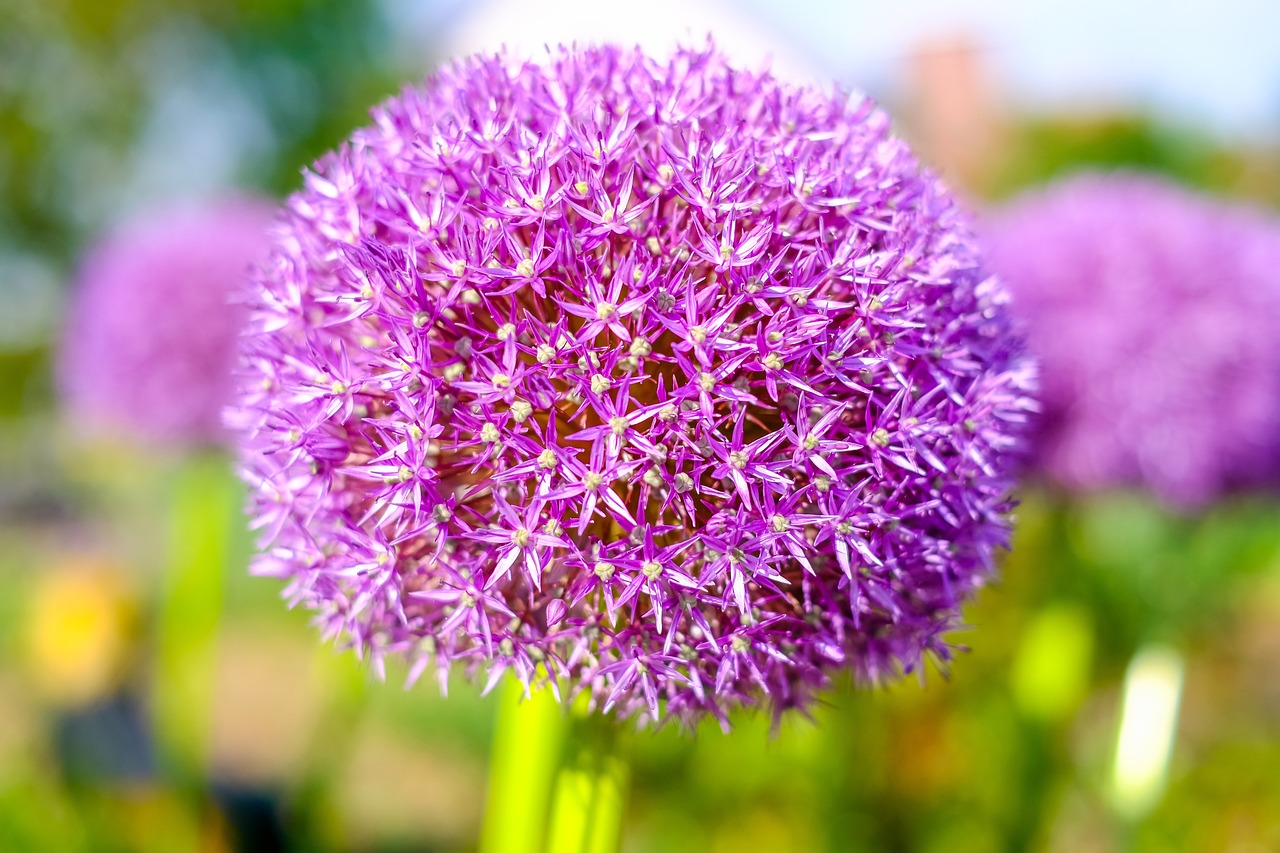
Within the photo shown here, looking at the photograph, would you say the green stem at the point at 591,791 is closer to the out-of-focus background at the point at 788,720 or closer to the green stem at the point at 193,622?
the out-of-focus background at the point at 788,720

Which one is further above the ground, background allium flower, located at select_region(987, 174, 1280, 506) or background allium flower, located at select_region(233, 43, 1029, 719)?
background allium flower, located at select_region(987, 174, 1280, 506)

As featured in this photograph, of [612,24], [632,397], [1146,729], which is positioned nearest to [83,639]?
[632,397]

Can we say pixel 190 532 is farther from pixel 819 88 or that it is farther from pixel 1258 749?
pixel 1258 749

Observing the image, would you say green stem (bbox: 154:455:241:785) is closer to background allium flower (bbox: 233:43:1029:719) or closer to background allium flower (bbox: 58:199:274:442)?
background allium flower (bbox: 58:199:274:442)

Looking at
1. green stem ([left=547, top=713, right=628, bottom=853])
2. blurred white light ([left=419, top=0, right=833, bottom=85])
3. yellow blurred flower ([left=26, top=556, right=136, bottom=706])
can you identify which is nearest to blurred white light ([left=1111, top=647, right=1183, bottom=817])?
green stem ([left=547, top=713, right=628, bottom=853])

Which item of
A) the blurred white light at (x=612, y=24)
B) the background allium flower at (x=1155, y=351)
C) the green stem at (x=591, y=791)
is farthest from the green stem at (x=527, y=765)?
the blurred white light at (x=612, y=24)

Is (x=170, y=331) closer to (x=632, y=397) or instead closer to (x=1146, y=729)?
(x=632, y=397)
